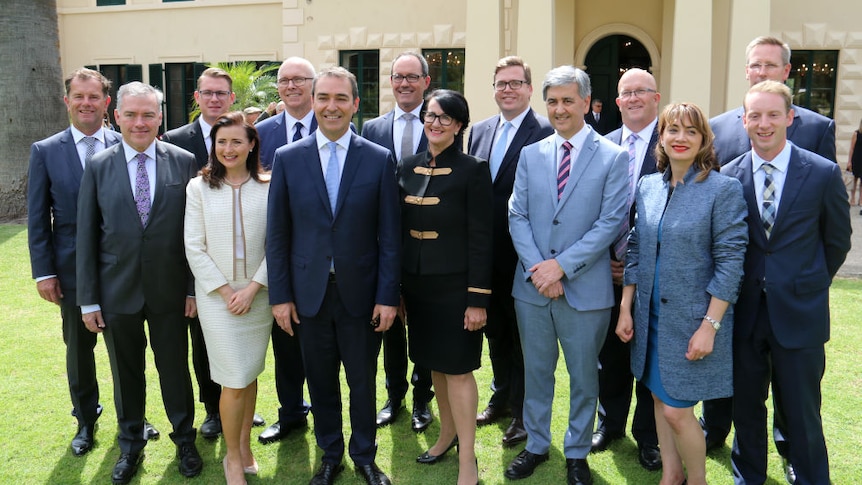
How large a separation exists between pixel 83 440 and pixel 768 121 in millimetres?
4432

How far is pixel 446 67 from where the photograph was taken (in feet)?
54.0

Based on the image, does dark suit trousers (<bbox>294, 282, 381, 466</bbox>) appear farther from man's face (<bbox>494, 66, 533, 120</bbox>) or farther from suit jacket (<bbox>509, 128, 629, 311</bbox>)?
man's face (<bbox>494, 66, 533, 120</bbox>)

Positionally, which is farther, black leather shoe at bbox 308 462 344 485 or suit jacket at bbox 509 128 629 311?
black leather shoe at bbox 308 462 344 485

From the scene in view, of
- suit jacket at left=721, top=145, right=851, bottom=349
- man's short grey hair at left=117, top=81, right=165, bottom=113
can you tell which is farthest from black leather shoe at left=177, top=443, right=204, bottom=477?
suit jacket at left=721, top=145, right=851, bottom=349

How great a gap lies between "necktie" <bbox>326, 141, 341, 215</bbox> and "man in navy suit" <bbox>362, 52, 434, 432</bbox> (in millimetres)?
1054

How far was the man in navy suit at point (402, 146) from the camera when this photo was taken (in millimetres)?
4812

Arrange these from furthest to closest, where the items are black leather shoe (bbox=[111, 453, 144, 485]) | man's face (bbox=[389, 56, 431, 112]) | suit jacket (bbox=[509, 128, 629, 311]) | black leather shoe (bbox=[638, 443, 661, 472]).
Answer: man's face (bbox=[389, 56, 431, 112]), black leather shoe (bbox=[638, 443, 661, 472]), black leather shoe (bbox=[111, 453, 144, 485]), suit jacket (bbox=[509, 128, 629, 311])

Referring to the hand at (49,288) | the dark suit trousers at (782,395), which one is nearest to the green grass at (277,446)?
the dark suit trousers at (782,395)

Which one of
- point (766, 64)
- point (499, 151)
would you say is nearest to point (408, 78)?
point (499, 151)

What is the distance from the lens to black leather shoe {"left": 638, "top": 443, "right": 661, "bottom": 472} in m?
4.09

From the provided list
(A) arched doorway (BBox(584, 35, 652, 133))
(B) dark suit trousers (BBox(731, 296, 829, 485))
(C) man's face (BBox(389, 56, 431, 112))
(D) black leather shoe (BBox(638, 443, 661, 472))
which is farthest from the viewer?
(A) arched doorway (BBox(584, 35, 652, 133))

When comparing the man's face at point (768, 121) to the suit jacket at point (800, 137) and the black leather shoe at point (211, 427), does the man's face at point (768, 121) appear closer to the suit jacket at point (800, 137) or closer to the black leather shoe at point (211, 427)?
the suit jacket at point (800, 137)

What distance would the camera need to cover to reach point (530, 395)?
401 cm

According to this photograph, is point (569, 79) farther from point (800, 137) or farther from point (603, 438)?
point (603, 438)
